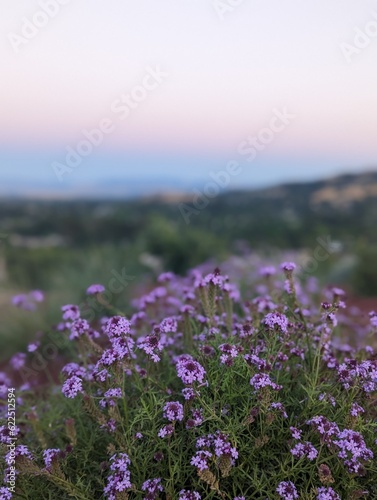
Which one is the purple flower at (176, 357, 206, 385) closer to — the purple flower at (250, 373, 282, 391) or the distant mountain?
the purple flower at (250, 373, 282, 391)

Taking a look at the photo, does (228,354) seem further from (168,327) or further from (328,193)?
(328,193)

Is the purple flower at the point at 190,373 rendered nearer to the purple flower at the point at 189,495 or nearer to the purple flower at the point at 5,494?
the purple flower at the point at 189,495

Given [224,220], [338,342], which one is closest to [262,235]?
[224,220]

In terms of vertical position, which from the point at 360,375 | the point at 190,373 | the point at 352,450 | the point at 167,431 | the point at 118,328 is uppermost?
the point at 118,328

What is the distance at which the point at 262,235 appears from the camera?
23.6m

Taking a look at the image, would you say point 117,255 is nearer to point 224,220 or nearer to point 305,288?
point 305,288

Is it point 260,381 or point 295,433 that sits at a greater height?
point 260,381

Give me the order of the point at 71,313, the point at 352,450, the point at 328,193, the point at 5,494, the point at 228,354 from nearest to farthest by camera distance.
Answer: the point at 352,450
the point at 5,494
the point at 228,354
the point at 71,313
the point at 328,193

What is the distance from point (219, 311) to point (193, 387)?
162 cm

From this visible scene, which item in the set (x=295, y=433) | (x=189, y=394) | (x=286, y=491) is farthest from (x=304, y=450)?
(x=189, y=394)

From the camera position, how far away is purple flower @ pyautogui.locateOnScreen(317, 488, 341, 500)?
240 centimetres

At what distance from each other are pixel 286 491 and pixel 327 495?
186mm

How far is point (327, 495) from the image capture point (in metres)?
2.41

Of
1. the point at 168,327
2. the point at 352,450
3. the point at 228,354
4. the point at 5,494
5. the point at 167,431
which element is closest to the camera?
the point at 352,450
